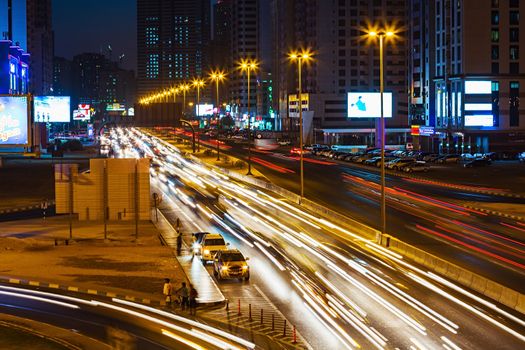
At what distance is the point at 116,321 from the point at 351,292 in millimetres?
8788

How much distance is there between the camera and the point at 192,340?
2334 centimetres

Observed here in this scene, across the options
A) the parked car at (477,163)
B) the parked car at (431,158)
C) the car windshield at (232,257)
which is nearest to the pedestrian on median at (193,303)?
the car windshield at (232,257)

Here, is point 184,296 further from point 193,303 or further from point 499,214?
point 499,214

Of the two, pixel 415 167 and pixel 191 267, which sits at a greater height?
pixel 415 167

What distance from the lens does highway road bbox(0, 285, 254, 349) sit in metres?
23.1

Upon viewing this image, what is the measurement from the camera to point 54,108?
13488 cm

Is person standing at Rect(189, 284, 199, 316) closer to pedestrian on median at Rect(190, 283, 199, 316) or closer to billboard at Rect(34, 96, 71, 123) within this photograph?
pedestrian on median at Rect(190, 283, 199, 316)

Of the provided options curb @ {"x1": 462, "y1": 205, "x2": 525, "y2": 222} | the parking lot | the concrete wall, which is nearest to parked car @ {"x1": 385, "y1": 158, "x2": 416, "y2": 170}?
the parking lot

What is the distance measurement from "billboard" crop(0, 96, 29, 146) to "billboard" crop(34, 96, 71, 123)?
250 ft

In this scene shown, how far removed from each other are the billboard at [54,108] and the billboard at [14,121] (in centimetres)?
7624

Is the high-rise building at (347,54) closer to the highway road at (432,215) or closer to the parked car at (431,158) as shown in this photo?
the parked car at (431,158)

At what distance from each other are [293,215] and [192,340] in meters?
29.6

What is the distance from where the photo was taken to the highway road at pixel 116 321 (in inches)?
911

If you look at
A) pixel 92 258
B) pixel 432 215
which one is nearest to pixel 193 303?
pixel 92 258
